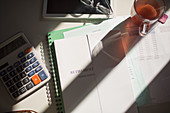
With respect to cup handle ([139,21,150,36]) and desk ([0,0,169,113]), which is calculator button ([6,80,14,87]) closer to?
desk ([0,0,169,113])

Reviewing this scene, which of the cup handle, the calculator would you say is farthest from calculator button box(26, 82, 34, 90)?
the cup handle

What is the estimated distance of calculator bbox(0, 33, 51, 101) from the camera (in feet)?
1.85

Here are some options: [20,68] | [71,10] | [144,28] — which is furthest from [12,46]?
[144,28]

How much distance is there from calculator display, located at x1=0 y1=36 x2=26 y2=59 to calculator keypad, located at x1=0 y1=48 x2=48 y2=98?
0.03 meters

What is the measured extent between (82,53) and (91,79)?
93mm

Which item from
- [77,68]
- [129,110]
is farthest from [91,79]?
[129,110]

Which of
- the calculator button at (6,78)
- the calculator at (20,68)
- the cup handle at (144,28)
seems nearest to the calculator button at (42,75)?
the calculator at (20,68)

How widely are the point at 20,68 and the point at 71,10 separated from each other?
262mm

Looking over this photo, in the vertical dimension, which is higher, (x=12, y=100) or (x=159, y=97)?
(x=12, y=100)

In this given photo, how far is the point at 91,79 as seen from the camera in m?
0.58

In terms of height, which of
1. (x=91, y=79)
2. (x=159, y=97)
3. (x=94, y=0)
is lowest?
(x=159, y=97)

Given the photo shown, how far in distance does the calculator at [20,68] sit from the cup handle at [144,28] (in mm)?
360

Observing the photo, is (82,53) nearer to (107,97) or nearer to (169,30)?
(107,97)

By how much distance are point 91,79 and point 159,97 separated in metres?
0.24
